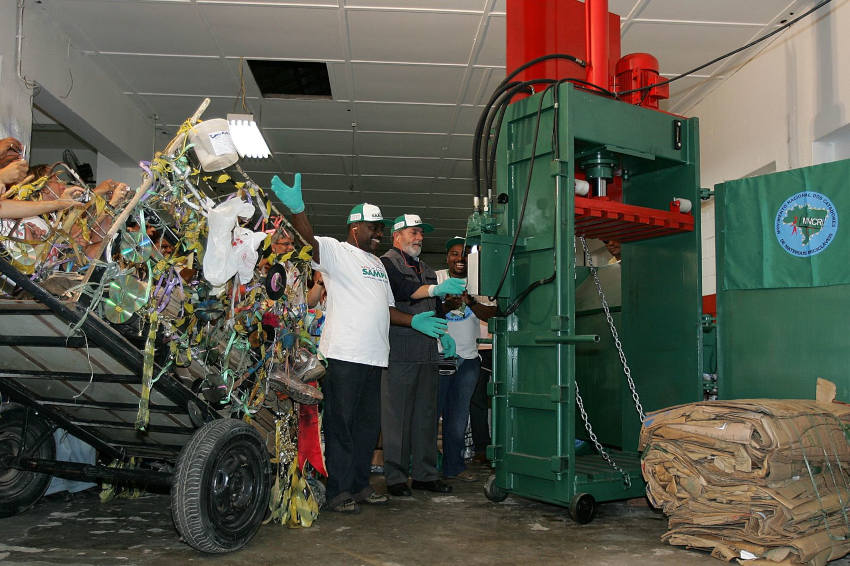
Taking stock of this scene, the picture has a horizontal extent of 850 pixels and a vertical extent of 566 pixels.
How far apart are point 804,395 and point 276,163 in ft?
26.3

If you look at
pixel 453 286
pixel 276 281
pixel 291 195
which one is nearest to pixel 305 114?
pixel 453 286

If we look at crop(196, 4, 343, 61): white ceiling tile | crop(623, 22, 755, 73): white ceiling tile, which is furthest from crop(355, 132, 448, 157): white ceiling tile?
crop(623, 22, 755, 73): white ceiling tile

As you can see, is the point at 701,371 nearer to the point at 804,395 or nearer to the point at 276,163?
the point at 804,395

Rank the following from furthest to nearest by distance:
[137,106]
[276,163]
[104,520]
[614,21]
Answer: [276,163], [137,106], [614,21], [104,520]

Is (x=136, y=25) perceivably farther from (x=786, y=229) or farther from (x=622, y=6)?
(x=786, y=229)

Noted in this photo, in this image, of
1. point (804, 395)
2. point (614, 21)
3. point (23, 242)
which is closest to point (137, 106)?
point (614, 21)

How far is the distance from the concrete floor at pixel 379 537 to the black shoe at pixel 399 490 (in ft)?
0.58

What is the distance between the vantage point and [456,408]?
534 cm

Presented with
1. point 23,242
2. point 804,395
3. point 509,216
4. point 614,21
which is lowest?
point 804,395

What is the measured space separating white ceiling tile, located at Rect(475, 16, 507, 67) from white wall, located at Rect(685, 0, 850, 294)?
2339 mm

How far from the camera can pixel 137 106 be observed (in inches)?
329

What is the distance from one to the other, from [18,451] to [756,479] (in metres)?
A: 3.62

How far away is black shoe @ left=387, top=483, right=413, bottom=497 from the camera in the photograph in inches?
177

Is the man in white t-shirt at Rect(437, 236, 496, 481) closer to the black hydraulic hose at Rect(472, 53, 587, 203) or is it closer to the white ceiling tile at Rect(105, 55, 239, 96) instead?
the black hydraulic hose at Rect(472, 53, 587, 203)
